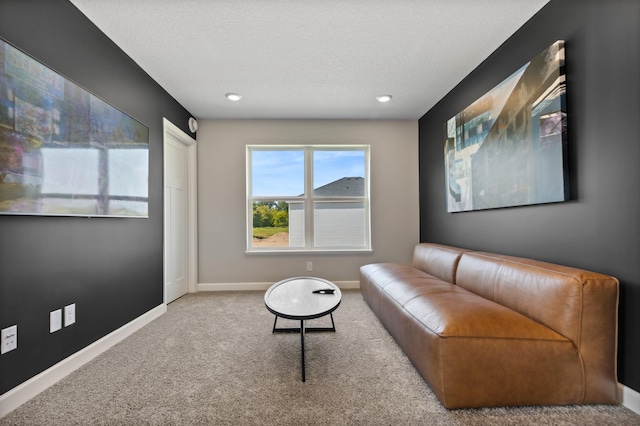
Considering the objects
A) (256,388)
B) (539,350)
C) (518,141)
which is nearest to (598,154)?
(518,141)

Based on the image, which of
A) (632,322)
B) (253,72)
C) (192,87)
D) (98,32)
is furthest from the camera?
(192,87)

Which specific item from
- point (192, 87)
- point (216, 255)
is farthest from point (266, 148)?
point (216, 255)

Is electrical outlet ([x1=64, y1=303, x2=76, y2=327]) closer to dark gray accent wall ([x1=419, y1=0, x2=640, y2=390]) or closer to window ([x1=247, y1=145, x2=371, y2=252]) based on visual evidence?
→ window ([x1=247, y1=145, x2=371, y2=252])

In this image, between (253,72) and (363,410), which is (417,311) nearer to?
(363,410)

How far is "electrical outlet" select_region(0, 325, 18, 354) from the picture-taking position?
4.48 ft

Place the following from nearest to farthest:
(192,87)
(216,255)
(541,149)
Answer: (541,149)
(192,87)
(216,255)

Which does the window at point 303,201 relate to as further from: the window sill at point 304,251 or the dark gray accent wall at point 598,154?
the dark gray accent wall at point 598,154

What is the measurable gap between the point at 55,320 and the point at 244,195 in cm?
237

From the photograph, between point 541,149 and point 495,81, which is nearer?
point 541,149

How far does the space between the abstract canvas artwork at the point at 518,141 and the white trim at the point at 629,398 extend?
1.03 m

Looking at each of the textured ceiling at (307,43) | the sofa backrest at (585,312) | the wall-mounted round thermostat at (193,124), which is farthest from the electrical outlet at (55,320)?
the sofa backrest at (585,312)

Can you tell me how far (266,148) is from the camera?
387 centimetres

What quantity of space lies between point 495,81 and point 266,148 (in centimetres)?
278

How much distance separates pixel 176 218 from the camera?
3369 mm
